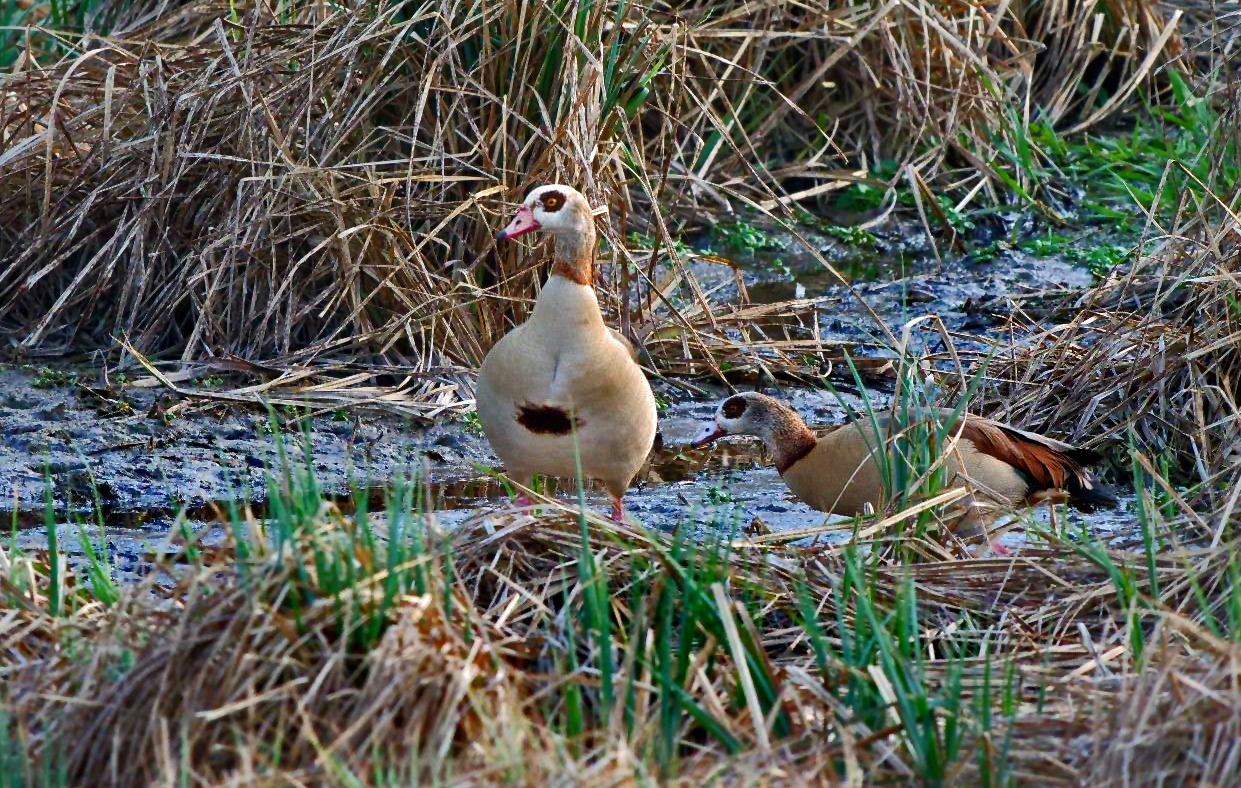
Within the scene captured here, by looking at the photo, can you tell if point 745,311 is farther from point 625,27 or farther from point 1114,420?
point 1114,420

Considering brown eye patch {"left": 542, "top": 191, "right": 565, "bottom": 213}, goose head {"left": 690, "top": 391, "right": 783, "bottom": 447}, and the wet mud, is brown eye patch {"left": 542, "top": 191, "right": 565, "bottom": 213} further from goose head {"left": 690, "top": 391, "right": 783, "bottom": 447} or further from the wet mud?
goose head {"left": 690, "top": 391, "right": 783, "bottom": 447}

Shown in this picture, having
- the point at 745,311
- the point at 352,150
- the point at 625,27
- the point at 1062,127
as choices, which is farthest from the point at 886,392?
the point at 1062,127

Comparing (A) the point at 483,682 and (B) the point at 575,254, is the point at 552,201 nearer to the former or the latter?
(B) the point at 575,254

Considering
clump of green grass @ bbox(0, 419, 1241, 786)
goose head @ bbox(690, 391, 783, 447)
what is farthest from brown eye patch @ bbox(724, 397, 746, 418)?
clump of green grass @ bbox(0, 419, 1241, 786)

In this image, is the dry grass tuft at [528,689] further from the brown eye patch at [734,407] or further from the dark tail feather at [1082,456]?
the brown eye patch at [734,407]

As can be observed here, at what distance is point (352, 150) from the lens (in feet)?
19.9

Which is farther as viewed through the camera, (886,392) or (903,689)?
(886,392)

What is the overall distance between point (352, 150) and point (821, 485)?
2188 mm

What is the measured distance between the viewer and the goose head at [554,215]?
4781 mm

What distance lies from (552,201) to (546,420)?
659mm

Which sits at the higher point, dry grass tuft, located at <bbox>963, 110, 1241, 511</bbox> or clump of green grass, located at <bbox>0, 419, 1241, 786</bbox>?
dry grass tuft, located at <bbox>963, 110, 1241, 511</bbox>

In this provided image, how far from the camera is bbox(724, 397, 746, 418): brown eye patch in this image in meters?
5.50

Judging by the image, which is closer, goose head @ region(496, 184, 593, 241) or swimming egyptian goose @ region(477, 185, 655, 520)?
swimming egyptian goose @ region(477, 185, 655, 520)

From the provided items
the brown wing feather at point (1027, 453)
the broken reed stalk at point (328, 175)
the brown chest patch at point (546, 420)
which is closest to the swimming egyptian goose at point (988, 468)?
the brown wing feather at point (1027, 453)
